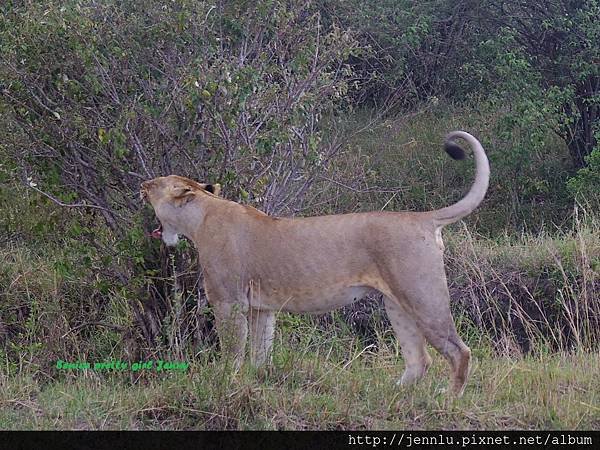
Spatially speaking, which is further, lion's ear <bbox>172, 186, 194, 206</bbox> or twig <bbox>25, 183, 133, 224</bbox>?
twig <bbox>25, 183, 133, 224</bbox>

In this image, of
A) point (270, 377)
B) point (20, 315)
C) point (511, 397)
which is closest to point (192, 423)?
→ point (270, 377)

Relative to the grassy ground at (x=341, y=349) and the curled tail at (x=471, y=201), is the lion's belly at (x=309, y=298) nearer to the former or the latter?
the grassy ground at (x=341, y=349)

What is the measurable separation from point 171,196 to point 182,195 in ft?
0.22

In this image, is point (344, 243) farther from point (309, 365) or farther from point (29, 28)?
point (29, 28)

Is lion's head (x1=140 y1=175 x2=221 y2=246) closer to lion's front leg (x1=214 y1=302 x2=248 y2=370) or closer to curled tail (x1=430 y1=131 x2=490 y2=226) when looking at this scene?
lion's front leg (x1=214 y1=302 x2=248 y2=370)

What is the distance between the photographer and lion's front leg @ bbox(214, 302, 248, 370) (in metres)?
5.64

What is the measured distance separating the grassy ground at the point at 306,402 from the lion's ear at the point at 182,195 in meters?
0.98

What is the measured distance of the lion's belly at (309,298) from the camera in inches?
220

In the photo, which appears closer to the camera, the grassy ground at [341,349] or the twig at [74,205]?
the grassy ground at [341,349]

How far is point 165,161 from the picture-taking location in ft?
21.5

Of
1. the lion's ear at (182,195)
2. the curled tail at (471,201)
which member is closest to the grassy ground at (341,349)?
the lion's ear at (182,195)

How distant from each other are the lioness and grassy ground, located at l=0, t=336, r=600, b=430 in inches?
10.0

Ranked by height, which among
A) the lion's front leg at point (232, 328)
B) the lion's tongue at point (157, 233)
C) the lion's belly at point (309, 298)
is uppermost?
the lion's tongue at point (157, 233)

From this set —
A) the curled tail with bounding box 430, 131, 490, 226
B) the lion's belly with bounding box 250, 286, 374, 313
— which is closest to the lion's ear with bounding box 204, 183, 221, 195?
the lion's belly with bounding box 250, 286, 374, 313
